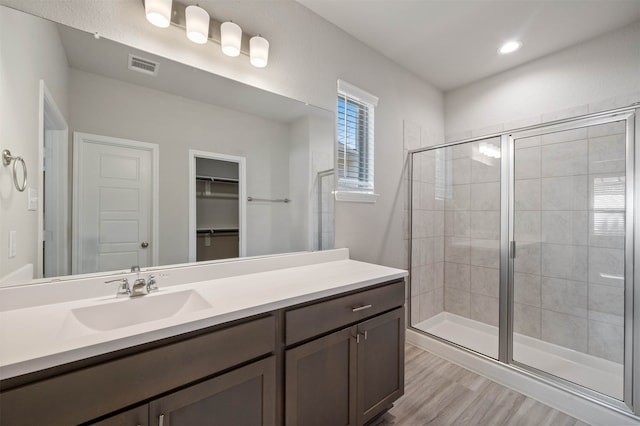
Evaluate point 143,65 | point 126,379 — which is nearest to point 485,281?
point 126,379

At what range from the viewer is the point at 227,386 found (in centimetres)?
90

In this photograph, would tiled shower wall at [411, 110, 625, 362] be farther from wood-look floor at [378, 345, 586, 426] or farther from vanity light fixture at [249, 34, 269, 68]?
vanity light fixture at [249, 34, 269, 68]

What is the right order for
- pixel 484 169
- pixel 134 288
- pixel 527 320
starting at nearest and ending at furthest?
1. pixel 134 288
2. pixel 527 320
3. pixel 484 169

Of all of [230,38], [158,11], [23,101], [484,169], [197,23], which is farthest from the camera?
[484,169]

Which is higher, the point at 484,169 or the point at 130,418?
the point at 484,169

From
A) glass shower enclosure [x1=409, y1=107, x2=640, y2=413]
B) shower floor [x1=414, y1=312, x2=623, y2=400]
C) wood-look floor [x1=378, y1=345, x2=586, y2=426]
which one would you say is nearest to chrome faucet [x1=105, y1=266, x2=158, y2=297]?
wood-look floor [x1=378, y1=345, x2=586, y2=426]

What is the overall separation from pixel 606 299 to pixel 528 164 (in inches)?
46.2

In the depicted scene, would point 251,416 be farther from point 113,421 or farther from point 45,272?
point 45,272

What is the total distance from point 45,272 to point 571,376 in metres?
3.15

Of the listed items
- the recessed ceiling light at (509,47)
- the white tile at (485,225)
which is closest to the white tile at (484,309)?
the white tile at (485,225)

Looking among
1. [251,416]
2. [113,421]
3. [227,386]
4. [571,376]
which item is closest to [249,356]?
[227,386]

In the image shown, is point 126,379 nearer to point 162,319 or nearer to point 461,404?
point 162,319

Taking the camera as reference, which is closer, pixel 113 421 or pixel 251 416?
pixel 113 421

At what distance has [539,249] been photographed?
2287 millimetres
